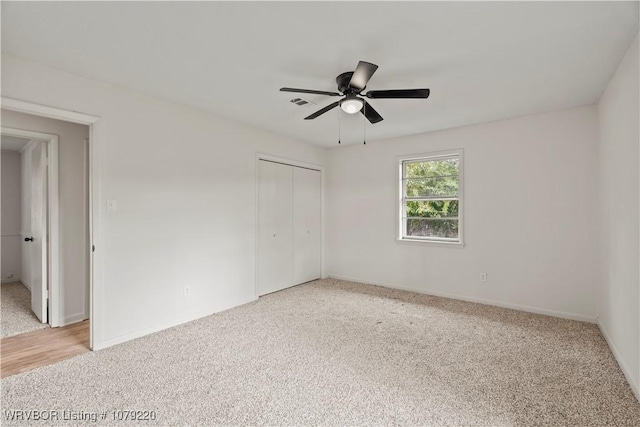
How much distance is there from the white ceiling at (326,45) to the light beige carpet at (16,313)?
2.72 m

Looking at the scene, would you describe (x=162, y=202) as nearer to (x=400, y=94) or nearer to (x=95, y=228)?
(x=95, y=228)

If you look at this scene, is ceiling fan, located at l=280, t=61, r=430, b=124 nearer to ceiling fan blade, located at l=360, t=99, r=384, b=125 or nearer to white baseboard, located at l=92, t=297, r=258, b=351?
ceiling fan blade, located at l=360, t=99, r=384, b=125

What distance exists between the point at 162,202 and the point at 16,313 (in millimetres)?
2423

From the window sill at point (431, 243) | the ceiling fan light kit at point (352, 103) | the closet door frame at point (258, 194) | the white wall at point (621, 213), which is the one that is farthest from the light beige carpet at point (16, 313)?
the white wall at point (621, 213)

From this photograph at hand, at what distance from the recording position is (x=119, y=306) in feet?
9.34

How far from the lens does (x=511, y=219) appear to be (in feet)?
12.5

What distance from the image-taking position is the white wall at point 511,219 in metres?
3.41

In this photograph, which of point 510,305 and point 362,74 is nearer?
point 362,74

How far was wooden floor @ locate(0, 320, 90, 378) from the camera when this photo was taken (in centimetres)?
245

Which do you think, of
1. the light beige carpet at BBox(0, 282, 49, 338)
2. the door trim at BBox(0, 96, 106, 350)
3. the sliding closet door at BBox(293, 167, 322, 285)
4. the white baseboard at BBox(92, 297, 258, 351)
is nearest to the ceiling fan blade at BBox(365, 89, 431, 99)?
the door trim at BBox(0, 96, 106, 350)

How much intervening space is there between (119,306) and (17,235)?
13.7 ft

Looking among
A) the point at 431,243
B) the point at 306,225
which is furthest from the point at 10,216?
the point at 431,243

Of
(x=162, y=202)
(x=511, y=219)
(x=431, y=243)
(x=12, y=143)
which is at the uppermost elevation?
(x=12, y=143)

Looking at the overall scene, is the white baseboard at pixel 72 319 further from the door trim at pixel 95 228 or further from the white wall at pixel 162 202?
the white wall at pixel 162 202
